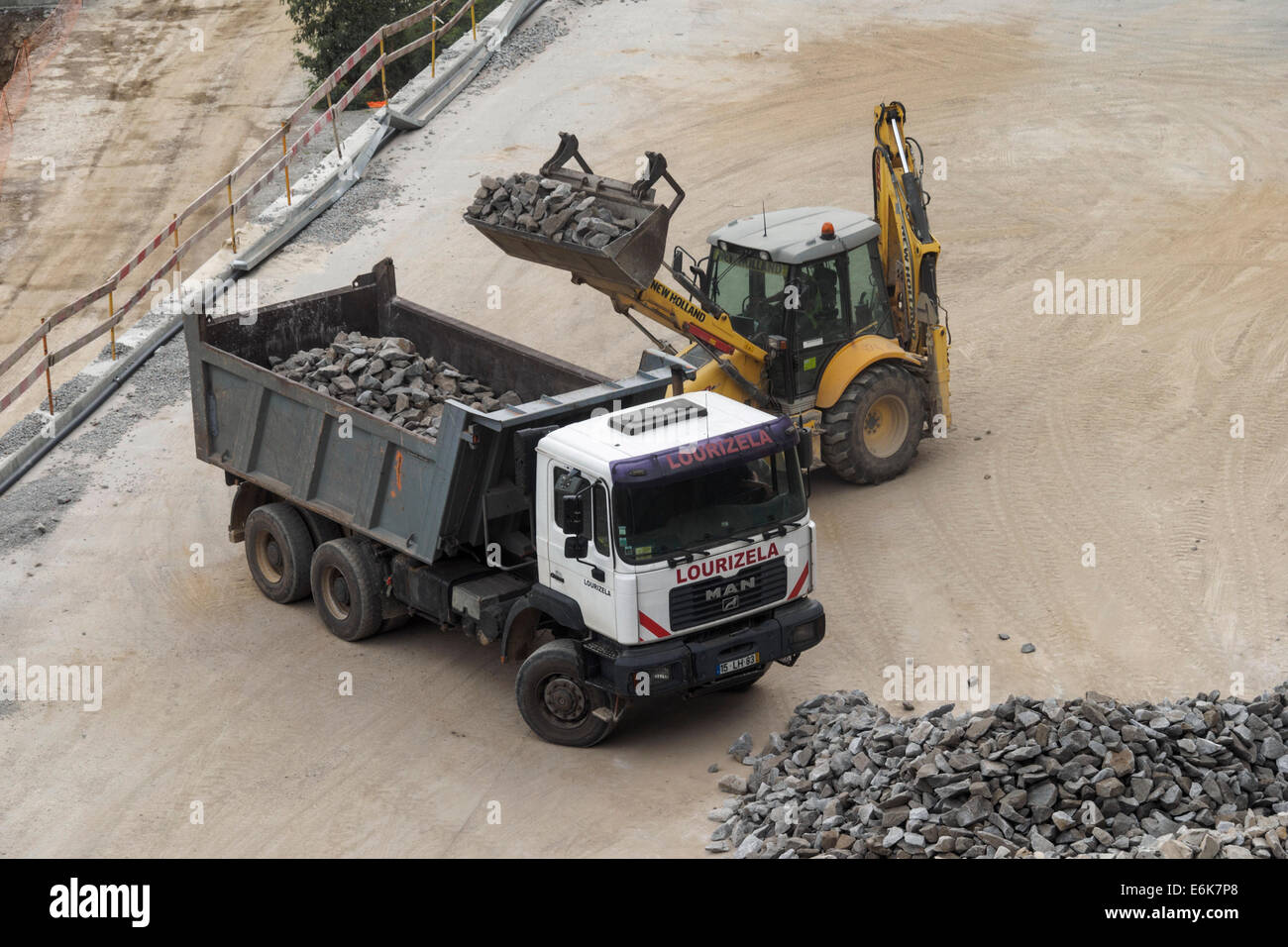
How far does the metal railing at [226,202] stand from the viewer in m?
19.8

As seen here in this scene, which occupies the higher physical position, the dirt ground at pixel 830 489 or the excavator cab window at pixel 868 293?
the excavator cab window at pixel 868 293

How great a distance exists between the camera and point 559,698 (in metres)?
12.8

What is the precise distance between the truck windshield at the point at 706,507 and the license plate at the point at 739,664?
34.8 inches

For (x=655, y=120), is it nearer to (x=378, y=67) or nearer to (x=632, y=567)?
(x=378, y=67)

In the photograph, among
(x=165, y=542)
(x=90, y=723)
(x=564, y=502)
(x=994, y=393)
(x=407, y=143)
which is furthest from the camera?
(x=407, y=143)

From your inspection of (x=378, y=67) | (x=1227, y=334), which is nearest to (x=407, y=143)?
(x=378, y=67)

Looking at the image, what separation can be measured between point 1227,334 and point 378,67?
43.9ft

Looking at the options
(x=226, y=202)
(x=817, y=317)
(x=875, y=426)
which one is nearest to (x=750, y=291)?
(x=817, y=317)

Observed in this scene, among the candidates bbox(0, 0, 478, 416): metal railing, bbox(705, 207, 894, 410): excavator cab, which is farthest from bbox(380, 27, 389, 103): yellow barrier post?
bbox(705, 207, 894, 410): excavator cab

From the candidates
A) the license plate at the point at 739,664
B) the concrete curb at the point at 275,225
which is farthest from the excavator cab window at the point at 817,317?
the concrete curb at the point at 275,225

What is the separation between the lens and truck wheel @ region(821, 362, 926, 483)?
16.5m

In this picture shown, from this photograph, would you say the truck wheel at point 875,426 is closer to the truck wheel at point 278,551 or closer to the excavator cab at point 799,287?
the excavator cab at point 799,287

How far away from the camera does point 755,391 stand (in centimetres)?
1627

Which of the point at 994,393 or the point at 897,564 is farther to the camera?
the point at 994,393
